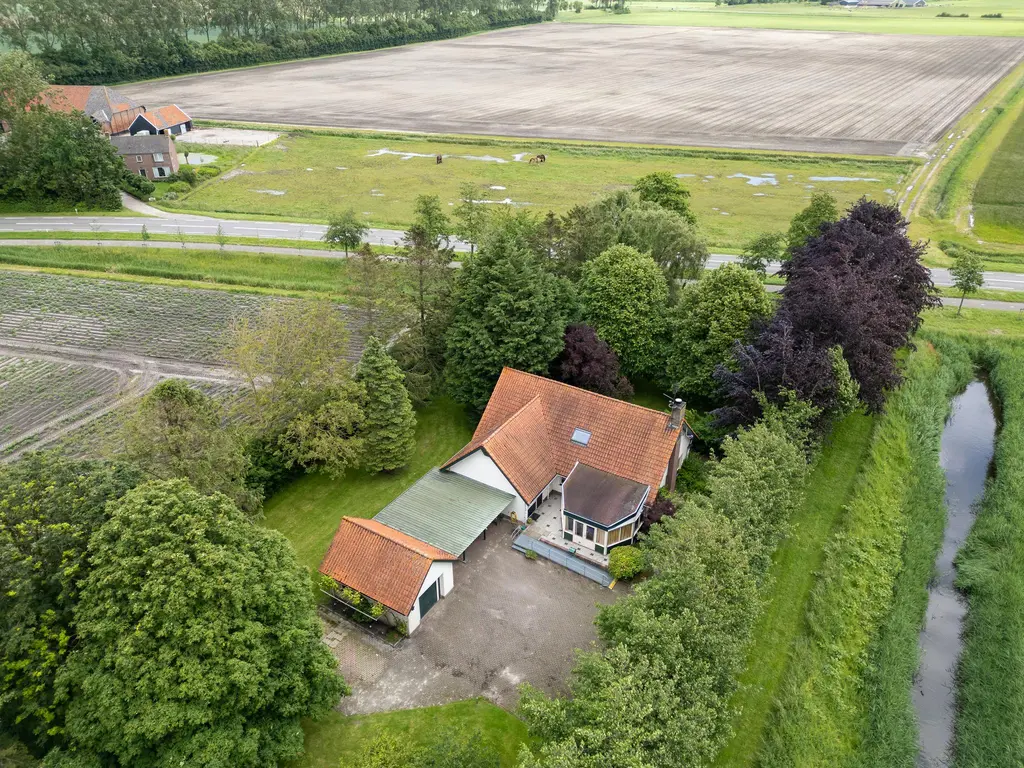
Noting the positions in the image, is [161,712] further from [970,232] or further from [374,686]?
[970,232]

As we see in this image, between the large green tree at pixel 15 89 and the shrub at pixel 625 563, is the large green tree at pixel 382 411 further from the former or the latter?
the large green tree at pixel 15 89

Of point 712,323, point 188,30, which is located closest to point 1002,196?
point 712,323

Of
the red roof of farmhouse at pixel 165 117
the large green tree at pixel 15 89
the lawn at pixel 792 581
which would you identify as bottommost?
the lawn at pixel 792 581

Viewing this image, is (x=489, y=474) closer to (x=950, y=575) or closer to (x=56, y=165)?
(x=950, y=575)

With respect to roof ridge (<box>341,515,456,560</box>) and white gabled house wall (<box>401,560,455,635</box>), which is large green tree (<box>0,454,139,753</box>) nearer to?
roof ridge (<box>341,515,456,560</box>)

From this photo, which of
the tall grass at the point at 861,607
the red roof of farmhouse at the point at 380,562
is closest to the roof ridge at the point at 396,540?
the red roof of farmhouse at the point at 380,562

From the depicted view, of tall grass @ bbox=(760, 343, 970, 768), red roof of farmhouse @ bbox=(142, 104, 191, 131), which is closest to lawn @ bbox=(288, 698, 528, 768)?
tall grass @ bbox=(760, 343, 970, 768)

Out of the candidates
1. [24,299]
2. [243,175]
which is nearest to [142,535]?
[24,299]

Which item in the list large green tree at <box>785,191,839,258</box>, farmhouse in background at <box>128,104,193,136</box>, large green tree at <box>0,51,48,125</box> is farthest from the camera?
farmhouse in background at <box>128,104,193,136</box>
